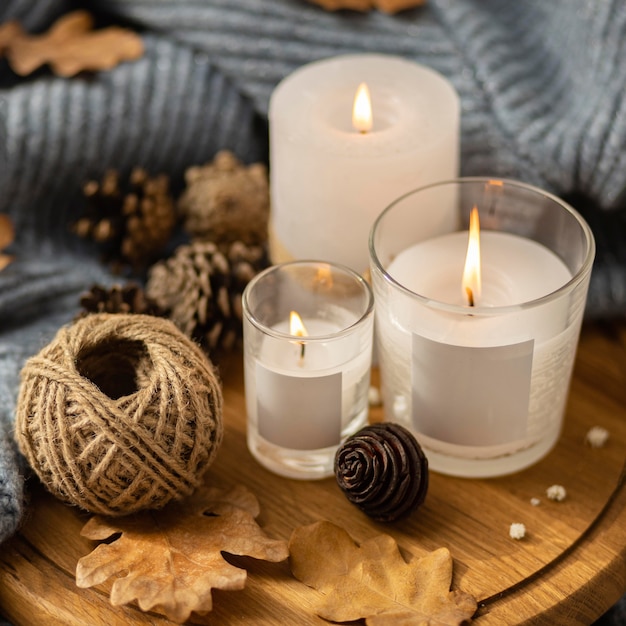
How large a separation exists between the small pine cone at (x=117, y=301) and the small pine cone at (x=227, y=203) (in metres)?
0.14

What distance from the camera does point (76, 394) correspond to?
65 cm

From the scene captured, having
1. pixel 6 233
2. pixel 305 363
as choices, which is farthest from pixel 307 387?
pixel 6 233

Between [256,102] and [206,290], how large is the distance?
27 centimetres

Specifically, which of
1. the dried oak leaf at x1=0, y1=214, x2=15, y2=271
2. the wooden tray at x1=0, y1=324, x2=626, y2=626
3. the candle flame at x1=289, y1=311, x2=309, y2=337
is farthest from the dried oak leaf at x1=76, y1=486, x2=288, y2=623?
the dried oak leaf at x1=0, y1=214, x2=15, y2=271

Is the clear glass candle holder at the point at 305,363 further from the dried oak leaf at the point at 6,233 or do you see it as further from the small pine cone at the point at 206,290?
the dried oak leaf at the point at 6,233

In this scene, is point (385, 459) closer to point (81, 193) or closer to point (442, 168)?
point (442, 168)

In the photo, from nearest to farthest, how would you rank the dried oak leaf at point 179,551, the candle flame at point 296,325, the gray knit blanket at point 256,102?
the dried oak leaf at point 179,551 → the candle flame at point 296,325 → the gray knit blanket at point 256,102

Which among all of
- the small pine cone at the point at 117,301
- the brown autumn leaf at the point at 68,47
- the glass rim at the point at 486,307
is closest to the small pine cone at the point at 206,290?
the small pine cone at the point at 117,301

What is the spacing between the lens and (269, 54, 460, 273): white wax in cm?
79

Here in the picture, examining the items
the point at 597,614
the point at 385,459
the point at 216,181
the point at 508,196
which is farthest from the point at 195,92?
the point at 597,614

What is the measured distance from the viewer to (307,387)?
717mm

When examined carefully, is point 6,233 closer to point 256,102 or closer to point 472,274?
point 256,102

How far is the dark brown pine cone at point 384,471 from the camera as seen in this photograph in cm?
69

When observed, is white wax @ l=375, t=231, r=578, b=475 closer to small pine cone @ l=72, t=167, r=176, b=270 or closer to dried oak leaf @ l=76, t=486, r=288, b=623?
dried oak leaf @ l=76, t=486, r=288, b=623
